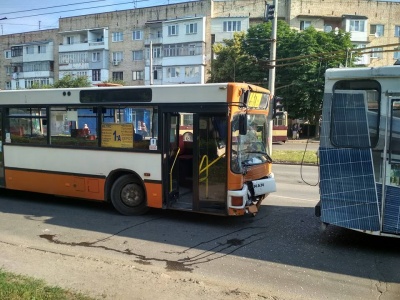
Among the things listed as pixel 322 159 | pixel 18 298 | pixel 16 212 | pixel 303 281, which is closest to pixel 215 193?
pixel 322 159

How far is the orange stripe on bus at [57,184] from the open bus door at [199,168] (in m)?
1.66

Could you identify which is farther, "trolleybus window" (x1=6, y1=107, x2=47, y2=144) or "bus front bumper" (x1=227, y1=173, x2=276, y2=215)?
"trolleybus window" (x1=6, y1=107, x2=47, y2=144)

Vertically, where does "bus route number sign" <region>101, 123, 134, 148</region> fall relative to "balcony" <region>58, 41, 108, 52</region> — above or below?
below

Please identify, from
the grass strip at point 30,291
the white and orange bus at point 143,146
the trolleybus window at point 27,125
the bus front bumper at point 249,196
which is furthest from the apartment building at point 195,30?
the grass strip at point 30,291

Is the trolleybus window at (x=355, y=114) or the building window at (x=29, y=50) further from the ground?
the building window at (x=29, y=50)

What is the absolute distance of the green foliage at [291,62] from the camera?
124ft

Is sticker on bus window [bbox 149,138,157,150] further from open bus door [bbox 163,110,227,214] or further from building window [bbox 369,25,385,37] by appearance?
building window [bbox 369,25,385,37]

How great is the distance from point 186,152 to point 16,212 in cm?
405

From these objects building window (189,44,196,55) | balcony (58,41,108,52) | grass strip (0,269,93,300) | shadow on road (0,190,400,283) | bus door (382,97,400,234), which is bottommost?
shadow on road (0,190,400,283)

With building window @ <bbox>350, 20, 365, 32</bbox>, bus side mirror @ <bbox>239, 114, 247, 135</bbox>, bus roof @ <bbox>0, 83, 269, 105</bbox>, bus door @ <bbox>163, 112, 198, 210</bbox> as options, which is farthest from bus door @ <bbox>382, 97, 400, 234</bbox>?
building window @ <bbox>350, 20, 365, 32</bbox>

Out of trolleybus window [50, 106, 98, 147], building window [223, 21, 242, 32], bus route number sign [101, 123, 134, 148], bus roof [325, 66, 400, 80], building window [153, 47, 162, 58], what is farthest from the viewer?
building window [153, 47, 162, 58]

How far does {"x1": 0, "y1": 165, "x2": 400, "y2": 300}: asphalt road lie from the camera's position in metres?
4.79

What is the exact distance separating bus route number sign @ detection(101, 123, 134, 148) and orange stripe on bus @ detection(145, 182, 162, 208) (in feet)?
3.12

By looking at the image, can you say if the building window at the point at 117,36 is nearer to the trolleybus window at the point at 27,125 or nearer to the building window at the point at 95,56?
the building window at the point at 95,56
